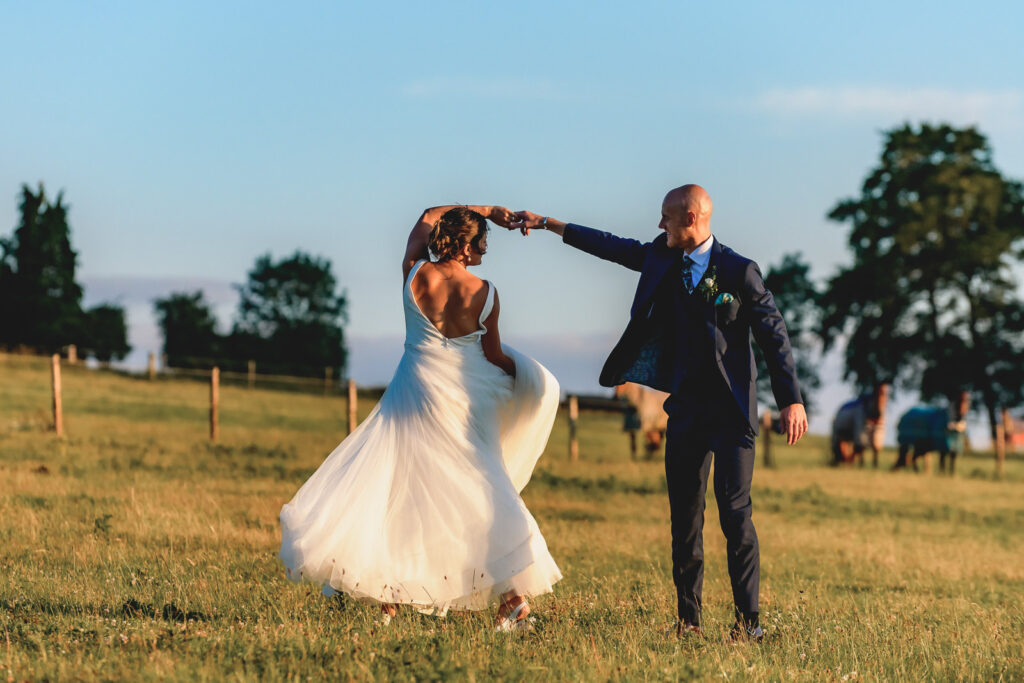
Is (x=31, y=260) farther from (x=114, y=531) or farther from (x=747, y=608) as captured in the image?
(x=747, y=608)

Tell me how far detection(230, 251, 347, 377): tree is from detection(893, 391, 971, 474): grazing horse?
6703 centimetres

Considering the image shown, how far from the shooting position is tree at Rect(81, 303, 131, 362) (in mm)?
78438

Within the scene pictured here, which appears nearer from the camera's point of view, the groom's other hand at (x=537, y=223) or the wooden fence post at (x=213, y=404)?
the groom's other hand at (x=537, y=223)

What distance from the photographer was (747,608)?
627 centimetres

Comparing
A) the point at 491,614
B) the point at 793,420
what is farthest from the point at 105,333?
the point at 793,420

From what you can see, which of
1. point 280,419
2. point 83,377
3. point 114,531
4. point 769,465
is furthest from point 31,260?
point 114,531

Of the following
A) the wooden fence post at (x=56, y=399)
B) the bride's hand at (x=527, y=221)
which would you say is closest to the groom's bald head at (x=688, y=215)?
the bride's hand at (x=527, y=221)

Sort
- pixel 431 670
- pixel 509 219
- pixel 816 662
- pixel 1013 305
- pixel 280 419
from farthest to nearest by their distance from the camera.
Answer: pixel 1013 305, pixel 280 419, pixel 509 219, pixel 816 662, pixel 431 670

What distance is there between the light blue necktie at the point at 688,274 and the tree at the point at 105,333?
237ft

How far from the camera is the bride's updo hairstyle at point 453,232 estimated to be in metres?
6.16

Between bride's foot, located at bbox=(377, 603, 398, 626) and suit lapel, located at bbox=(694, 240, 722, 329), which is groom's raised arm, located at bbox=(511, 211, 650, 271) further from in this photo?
bride's foot, located at bbox=(377, 603, 398, 626)

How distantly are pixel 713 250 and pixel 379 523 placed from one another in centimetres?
246

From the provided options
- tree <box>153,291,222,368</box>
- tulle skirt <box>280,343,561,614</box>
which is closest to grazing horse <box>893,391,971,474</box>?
tulle skirt <box>280,343,561,614</box>

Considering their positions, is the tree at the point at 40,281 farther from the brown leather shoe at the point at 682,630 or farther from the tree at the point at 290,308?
the brown leather shoe at the point at 682,630
